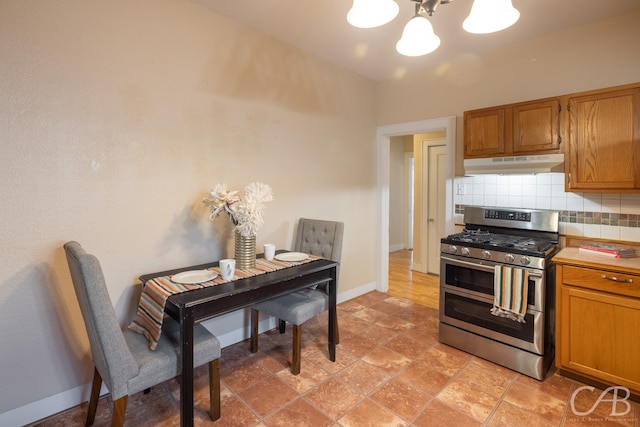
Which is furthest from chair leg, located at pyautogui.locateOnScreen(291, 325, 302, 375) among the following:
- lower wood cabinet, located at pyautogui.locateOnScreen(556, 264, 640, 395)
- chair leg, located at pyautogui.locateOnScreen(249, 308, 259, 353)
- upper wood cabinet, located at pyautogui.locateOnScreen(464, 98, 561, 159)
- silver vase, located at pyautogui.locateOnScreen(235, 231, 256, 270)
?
upper wood cabinet, located at pyautogui.locateOnScreen(464, 98, 561, 159)

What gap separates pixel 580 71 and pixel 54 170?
3.85 meters

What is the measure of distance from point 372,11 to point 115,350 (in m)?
1.95

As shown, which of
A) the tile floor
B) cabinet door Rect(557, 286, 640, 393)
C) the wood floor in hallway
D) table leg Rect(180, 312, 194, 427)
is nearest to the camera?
table leg Rect(180, 312, 194, 427)

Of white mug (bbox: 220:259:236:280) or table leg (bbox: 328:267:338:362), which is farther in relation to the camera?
table leg (bbox: 328:267:338:362)

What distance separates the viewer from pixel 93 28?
6.46ft

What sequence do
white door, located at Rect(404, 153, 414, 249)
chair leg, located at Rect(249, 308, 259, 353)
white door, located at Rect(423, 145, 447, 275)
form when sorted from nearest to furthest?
chair leg, located at Rect(249, 308, 259, 353)
white door, located at Rect(423, 145, 447, 275)
white door, located at Rect(404, 153, 414, 249)

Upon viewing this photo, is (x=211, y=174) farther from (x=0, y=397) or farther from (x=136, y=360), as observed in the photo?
(x=0, y=397)

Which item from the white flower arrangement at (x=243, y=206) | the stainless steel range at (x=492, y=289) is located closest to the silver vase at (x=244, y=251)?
the white flower arrangement at (x=243, y=206)

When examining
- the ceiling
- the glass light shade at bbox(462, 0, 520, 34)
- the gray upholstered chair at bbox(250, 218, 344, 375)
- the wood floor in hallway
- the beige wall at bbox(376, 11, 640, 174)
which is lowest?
the wood floor in hallway

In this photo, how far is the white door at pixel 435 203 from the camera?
4.91 metres

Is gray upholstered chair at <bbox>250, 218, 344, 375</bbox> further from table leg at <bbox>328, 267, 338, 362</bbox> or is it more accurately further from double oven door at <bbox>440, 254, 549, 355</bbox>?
double oven door at <bbox>440, 254, 549, 355</bbox>

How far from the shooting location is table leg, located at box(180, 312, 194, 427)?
165cm

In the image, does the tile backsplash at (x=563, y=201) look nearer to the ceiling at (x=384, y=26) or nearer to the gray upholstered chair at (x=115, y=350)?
the ceiling at (x=384, y=26)

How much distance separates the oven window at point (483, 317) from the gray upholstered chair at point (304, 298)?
3.32ft
